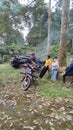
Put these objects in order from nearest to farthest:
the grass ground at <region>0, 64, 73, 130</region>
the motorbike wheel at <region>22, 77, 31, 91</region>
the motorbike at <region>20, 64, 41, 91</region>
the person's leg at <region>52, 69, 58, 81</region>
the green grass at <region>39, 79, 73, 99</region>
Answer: the grass ground at <region>0, 64, 73, 130</region> → the green grass at <region>39, 79, 73, 99</region> → the motorbike wheel at <region>22, 77, 31, 91</region> → the motorbike at <region>20, 64, 41, 91</region> → the person's leg at <region>52, 69, 58, 81</region>

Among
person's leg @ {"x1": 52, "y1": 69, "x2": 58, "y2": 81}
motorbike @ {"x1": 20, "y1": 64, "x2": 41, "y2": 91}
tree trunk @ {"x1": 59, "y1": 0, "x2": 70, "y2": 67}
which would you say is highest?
tree trunk @ {"x1": 59, "y1": 0, "x2": 70, "y2": 67}

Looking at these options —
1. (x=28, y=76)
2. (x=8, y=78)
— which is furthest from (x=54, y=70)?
(x=8, y=78)

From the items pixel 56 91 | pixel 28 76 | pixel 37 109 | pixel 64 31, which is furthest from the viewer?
pixel 64 31

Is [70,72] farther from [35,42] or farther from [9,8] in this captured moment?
[35,42]

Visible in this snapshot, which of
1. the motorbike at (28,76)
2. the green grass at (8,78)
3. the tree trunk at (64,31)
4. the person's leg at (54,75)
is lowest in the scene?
the green grass at (8,78)

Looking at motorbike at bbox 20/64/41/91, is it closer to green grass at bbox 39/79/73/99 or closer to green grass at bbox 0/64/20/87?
green grass at bbox 39/79/73/99

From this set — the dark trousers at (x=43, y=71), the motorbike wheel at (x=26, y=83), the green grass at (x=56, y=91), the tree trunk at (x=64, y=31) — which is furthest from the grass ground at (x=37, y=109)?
the tree trunk at (x=64, y=31)

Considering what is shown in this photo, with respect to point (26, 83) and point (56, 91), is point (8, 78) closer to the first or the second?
point (26, 83)

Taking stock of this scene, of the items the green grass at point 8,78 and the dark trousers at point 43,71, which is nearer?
the green grass at point 8,78

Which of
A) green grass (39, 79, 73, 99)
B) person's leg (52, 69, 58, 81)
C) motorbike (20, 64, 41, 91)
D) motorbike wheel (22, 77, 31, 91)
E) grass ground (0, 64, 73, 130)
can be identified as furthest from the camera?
person's leg (52, 69, 58, 81)

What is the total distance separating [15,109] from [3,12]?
9349 mm

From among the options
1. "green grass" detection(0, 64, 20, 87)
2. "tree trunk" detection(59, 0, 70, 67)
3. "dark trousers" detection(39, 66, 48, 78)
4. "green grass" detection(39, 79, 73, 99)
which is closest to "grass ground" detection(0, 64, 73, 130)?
"green grass" detection(39, 79, 73, 99)

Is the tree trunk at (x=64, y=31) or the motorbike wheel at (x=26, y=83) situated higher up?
the tree trunk at (x=64, y=31)

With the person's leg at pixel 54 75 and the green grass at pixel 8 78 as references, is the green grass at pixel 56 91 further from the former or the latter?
the green grass at pixel 8 78
